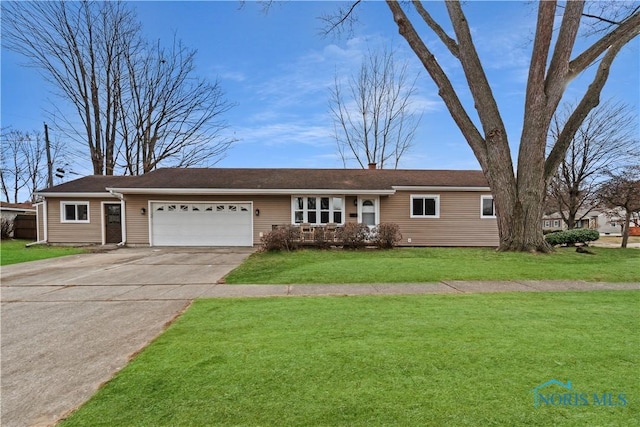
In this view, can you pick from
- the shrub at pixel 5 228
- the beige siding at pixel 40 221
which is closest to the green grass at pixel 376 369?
the beige siding at pixel 40 221

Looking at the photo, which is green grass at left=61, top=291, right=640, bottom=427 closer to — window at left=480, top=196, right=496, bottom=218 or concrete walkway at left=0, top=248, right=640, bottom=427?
concrete walkway at left=0, top=248, right=640, bottom=427

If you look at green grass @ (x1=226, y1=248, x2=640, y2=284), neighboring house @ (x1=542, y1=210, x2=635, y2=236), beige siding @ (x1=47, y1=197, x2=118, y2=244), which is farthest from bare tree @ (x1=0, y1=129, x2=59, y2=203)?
neighboring house @ (x1=542, y1=210, x2=635, y2=236)

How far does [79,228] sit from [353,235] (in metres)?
13.0

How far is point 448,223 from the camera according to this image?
15.1 meters

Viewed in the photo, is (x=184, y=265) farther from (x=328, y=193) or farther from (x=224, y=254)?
(x=328, y=193)

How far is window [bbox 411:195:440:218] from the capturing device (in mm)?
15062

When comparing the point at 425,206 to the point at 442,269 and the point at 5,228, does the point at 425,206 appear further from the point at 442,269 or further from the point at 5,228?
the point at 5,228

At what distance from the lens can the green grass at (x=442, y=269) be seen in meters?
7.16

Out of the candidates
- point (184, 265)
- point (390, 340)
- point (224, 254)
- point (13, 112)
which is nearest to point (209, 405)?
point (390, 340)

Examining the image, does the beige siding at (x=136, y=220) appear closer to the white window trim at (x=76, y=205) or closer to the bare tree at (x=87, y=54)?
the white window trim at (x=76, y=205)

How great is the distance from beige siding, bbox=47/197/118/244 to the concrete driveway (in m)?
6.14

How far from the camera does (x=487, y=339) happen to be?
3328 millimetres

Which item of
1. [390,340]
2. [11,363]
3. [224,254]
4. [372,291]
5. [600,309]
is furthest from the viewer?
[224,254]

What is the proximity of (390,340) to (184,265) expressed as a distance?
781 centimetres
